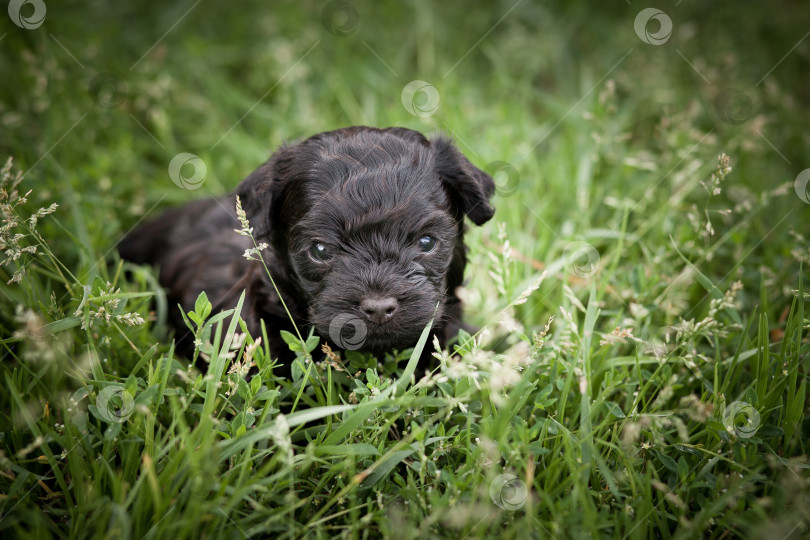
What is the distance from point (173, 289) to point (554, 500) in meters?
2.77

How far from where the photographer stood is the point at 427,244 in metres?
2.87

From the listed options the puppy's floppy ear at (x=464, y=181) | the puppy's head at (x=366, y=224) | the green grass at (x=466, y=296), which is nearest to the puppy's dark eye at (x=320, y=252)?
the puppy's head at (x=366, y=224)

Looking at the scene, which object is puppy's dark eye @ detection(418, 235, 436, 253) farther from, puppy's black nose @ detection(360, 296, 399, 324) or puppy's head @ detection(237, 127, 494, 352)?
puppy's black nose @ detection(360, 296, 399, 324)

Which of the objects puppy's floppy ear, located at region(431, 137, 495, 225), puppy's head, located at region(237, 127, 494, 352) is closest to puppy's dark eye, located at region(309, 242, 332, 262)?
puppy's head, located at region(237, 127, 494, 352)

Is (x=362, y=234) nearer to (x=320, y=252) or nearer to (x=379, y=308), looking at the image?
(x=320, y=252)

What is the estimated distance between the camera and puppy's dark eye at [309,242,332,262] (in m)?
2.79

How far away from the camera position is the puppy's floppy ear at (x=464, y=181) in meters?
3.08

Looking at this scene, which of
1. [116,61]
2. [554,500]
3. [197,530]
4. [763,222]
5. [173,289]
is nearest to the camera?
[197,530]

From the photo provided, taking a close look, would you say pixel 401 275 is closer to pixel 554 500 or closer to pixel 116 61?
pixel 554 500

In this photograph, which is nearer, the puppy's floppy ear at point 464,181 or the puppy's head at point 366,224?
the puppy's head at point 366,224

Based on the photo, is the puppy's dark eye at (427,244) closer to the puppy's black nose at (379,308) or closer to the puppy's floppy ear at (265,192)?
the puppy's black nose at (379,308)

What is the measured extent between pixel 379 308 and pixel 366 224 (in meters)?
0.44

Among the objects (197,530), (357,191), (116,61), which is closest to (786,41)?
(357,191)

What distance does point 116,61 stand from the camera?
5660 mm
